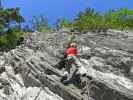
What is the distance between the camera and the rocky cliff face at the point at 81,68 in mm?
25562

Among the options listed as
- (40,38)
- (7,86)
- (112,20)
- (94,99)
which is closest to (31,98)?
(94,99)

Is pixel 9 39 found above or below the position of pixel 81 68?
below

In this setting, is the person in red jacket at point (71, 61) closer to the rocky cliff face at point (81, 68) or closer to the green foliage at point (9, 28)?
the rocky cliff face at point (81, 68)

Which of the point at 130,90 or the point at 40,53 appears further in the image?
the point at 40,53

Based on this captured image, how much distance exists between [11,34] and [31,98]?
131 feet

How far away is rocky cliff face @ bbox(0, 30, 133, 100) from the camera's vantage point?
25.6m

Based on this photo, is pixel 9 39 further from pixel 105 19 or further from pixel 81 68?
pixel 81 68

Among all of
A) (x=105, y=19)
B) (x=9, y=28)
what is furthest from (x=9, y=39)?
(x=105, y=19)

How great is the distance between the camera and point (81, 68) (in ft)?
90.8

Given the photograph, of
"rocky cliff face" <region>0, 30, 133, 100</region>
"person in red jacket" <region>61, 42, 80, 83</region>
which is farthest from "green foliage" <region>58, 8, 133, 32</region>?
"person in red jacket" <region>61, 42, 80, 83</region>

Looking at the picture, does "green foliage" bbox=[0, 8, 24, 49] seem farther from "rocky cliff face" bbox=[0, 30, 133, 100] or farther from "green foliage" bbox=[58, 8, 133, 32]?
"rocky cliff face" bbox=[0, 30, 133, 100]

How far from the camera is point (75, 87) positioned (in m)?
27.6

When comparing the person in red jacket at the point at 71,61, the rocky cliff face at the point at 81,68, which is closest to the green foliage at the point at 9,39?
the rocky cliff face at the point at 81,68

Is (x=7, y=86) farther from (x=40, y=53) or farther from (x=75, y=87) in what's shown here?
(x=75, y=87)
